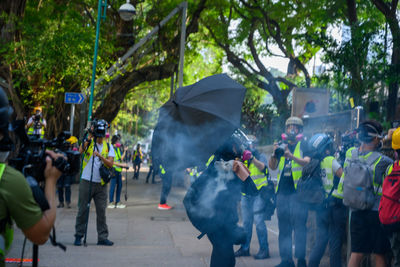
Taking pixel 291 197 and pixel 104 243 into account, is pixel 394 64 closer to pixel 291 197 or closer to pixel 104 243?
pixel 291 197

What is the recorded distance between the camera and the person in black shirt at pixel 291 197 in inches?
255

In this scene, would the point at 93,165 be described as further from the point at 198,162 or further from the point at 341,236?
the point at 341,236

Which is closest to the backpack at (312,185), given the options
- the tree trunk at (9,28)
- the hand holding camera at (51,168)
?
the hand holding camera at (51,168)

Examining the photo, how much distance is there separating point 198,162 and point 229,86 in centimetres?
83

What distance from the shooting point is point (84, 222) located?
26.5 feet

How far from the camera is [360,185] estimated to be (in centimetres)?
511

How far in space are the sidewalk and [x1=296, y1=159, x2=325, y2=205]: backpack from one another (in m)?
1.34

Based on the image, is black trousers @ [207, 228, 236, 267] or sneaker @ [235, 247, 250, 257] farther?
sneaker @ [235, 247, 250, 257]

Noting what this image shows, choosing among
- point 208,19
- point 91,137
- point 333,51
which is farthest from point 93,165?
point 208,19

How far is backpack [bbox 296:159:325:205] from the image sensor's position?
6.21m

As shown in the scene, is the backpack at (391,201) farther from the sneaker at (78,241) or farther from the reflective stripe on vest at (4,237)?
the sneaker at (78,241)

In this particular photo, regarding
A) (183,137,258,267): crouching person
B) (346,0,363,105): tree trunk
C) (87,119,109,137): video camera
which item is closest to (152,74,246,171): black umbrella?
(183,137,258,267): crouching person

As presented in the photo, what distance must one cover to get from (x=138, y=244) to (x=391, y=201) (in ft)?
15.5

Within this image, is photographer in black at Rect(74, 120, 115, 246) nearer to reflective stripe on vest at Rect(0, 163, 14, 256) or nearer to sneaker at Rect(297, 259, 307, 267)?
sneaker at Rect(297, 259, 307, 267)
